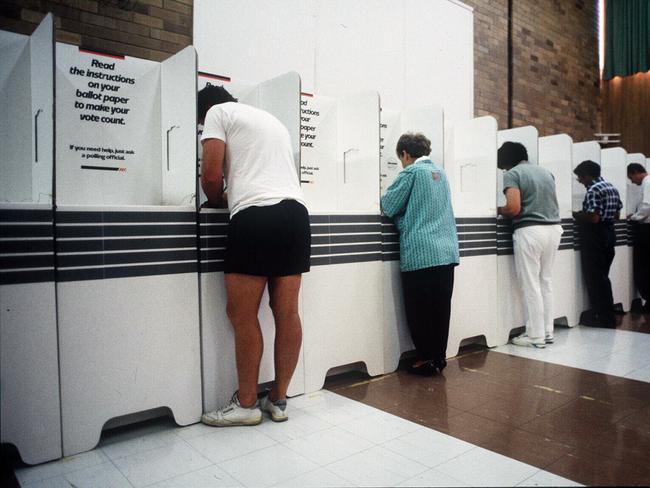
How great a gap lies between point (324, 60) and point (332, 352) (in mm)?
2459

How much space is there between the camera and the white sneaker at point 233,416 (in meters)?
2.28

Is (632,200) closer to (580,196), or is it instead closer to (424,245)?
(580,196)

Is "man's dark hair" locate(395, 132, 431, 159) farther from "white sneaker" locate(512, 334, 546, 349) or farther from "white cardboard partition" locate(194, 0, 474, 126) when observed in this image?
"white sneaker" locate(512, 334, 546, 349)

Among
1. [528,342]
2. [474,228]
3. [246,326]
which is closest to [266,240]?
[246,326]

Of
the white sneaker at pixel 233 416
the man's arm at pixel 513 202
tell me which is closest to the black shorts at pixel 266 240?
the white sneaker at pixel 233 416

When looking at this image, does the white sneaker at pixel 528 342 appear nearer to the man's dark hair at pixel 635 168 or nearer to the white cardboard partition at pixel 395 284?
the white cardboard partition at pixel 395 284

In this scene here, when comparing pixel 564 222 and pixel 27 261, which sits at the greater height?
pixel 564 222

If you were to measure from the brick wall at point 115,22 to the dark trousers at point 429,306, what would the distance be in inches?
84.9

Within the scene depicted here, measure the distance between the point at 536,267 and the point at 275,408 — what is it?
2.38m

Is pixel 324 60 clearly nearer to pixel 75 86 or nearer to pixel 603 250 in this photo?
pixel 75 86

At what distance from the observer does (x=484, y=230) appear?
3.71 meters

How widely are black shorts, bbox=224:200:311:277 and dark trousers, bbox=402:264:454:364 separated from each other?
3.42ft

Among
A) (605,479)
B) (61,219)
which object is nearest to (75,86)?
(61,219)

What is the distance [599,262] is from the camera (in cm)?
455
